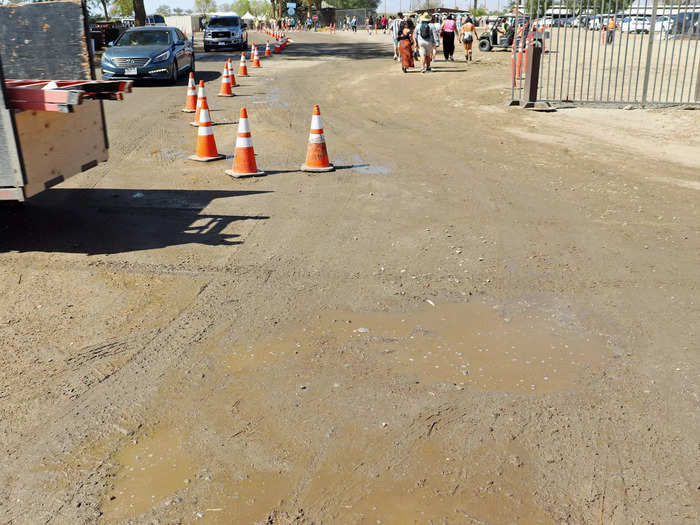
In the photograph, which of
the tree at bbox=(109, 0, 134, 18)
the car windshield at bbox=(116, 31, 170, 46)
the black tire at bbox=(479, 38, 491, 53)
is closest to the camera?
the car windshield at bbox=(116, 31, 170, 46)

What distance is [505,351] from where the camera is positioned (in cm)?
447

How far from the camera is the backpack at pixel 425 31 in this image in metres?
21.7

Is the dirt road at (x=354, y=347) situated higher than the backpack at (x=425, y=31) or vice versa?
the backpack at (x=425, y=31)

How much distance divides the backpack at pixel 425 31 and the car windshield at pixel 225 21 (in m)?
16.9

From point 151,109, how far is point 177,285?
34.9 feet

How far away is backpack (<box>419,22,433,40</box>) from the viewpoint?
2169cm

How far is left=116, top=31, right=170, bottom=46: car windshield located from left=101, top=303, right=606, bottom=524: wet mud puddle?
17.4m

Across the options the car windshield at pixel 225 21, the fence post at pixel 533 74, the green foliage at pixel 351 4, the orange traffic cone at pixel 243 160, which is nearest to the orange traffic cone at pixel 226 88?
the fence post at pixel 533 74

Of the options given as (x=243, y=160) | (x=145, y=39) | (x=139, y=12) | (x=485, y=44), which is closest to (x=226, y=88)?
(x=145, y=39)

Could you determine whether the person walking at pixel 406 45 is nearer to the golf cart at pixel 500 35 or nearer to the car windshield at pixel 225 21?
the golf cart at pixel 500 35

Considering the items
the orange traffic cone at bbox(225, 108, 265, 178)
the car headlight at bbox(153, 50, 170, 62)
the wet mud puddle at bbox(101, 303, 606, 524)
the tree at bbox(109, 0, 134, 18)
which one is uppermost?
the tree at bbox(109, 0, 134, 18)

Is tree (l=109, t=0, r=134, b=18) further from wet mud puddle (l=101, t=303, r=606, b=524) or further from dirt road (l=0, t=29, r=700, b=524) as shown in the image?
wet mud puddle (l=101, t=303, r=606, b=524)

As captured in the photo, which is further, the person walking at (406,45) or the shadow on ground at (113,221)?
the person walking at (406,45)

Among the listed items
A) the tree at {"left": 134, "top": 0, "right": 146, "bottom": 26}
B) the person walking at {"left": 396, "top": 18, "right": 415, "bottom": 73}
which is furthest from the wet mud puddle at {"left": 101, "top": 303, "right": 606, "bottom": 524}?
the tree at {"left": 134, "top": 0, "right": 146, "bottom": 26}
